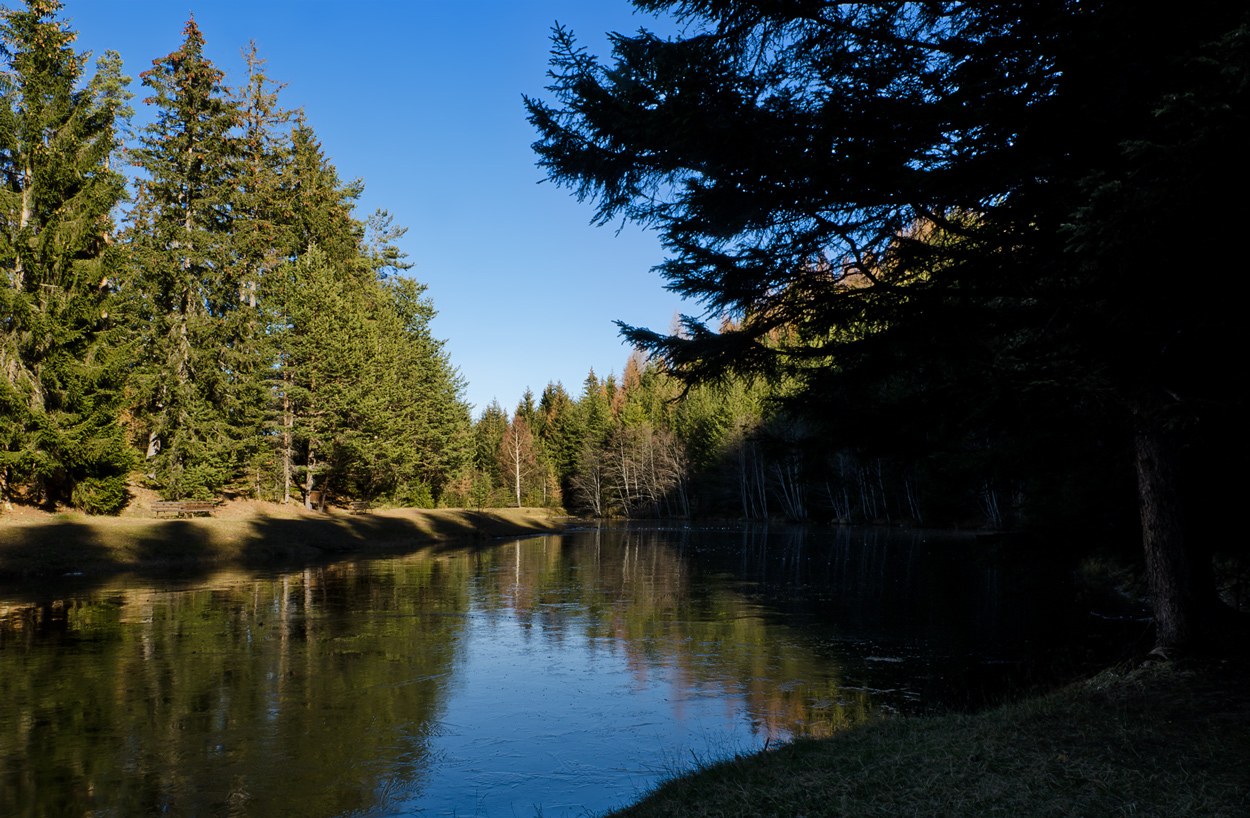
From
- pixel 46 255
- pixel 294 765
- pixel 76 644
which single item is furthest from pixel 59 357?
pixel 294 765

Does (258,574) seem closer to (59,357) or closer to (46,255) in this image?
(59,357)

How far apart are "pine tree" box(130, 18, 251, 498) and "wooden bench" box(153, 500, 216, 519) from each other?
3.79 ft

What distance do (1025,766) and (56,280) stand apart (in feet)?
111

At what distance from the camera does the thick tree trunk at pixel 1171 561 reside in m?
7.66

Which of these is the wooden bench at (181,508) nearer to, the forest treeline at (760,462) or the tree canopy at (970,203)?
the forest treeline at (760,462)

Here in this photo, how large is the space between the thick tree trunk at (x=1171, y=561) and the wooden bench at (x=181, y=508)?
1339 inches

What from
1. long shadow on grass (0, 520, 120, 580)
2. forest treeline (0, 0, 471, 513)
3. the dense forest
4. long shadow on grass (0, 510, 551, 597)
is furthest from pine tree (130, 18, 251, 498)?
the dense forest

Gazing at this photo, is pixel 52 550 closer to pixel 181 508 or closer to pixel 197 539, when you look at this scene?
pixel 197 539

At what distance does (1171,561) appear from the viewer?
303 inches

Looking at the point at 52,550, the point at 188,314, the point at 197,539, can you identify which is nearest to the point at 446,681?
the point at 52,550

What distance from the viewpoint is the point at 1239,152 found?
14.9 feet

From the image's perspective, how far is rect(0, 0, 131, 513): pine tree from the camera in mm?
26453

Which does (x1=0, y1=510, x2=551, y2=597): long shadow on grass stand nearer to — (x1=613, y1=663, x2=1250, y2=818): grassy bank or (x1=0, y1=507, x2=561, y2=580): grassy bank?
(x1=0, y1=507, x2=561, y2=580): grassy bank

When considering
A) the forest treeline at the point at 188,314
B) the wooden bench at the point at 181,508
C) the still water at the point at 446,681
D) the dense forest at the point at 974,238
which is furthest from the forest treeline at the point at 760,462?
the wooden bench at the point at 181,508
